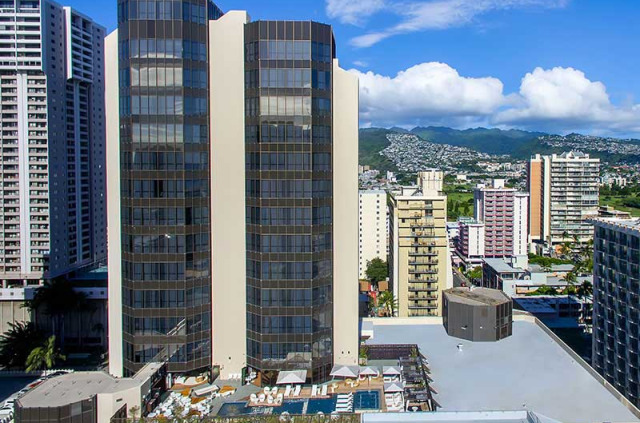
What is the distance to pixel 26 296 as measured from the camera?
66688mm

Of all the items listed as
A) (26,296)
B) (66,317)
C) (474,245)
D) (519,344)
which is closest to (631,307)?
(519,344)

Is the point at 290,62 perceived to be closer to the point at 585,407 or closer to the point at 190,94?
the point at 190,94

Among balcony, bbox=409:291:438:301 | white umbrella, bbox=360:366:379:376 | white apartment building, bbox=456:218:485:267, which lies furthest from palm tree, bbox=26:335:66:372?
white apartment building, bbox=456:218:485:267

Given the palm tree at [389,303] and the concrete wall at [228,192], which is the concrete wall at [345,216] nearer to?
the concrete wall at [228,192]

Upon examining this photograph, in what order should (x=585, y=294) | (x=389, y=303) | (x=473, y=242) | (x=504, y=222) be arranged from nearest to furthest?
(x=389, y=303) < (x=585, y=294) < (x=504, y=222) < (x=473, y=242)

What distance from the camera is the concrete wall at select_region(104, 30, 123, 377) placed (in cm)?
3703

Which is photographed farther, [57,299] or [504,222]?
[504,222]

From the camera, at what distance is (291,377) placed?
3556 cm

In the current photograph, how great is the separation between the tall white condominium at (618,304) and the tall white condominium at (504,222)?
2962 inches

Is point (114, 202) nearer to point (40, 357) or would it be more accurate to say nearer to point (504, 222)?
point (40, 357)

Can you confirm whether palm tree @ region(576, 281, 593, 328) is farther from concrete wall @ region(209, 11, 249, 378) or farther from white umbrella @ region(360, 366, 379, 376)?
concrete wall @ region(209, 11, 249, 378)

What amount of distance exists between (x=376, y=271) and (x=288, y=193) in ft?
218

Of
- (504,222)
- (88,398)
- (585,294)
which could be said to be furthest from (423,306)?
(504,222)

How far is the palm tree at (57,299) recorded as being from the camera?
2478 inches
